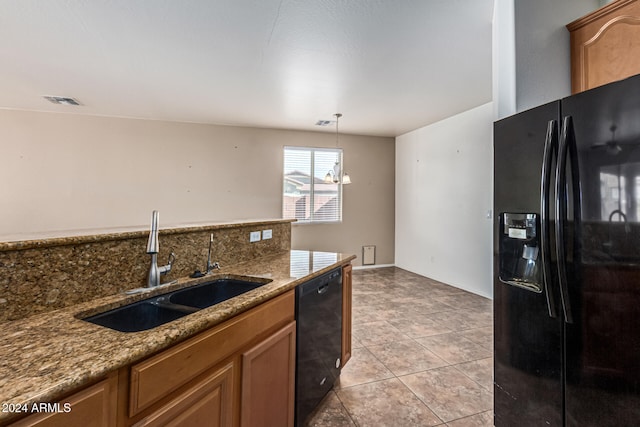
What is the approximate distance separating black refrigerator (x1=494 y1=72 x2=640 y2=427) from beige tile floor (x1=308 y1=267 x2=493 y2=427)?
501mm

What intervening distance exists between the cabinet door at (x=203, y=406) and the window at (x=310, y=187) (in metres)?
4.67

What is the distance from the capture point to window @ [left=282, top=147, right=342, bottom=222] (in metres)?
5.81

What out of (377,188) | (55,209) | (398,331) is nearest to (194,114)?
(55,209)

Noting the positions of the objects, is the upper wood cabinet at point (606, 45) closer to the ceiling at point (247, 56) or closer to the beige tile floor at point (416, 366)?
the ceiling at point (247, 56)

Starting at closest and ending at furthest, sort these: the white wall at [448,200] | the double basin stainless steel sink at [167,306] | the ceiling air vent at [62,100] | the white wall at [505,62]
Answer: the double basin stainless steel sink at [167,306]
the white wall at [505,62]
the ceiling air vent at [62,100]
the white wall at [448,200]

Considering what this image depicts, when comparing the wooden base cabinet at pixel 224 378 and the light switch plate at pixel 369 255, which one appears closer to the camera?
the wooden base cabinet at pixel 224 378

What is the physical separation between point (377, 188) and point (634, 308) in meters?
5.30

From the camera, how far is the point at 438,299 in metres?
4.28

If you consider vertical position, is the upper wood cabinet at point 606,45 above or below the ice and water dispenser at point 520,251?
above

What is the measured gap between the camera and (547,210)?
135 centimetres

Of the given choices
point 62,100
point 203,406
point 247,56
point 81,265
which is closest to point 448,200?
point 247,56

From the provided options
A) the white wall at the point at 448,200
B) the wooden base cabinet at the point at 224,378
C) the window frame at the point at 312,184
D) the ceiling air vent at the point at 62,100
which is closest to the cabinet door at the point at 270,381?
the wooden base cabinet at the point at 224,378

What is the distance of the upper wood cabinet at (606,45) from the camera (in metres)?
1.59

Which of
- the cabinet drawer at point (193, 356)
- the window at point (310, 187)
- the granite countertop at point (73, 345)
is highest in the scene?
the window at point (310, 187)
